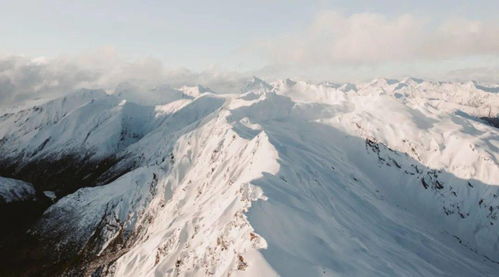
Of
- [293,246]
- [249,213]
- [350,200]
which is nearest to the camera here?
[293,246]

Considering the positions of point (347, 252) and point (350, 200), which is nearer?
point (347, 252)

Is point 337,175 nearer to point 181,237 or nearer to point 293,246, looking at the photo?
point 181,237

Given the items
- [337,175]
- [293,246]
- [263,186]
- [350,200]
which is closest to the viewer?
[293,246]

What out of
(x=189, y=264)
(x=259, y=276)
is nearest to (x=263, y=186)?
(x=189, y=264)

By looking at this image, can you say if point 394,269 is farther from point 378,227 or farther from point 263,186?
point 378,227

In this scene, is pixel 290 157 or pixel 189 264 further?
pixel 290 157

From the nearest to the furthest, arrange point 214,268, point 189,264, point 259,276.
A: point 259,276 < point 214,268 < point 189,264

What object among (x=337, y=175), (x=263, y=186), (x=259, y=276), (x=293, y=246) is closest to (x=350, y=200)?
(x=337, y=175)

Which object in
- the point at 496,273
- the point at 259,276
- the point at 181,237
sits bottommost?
the point at 496,273

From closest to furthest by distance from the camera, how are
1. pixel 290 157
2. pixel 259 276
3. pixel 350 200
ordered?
pixel 259 276
pixel 350 200
pixel 290 157

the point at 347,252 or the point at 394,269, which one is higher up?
the point at 347,252
